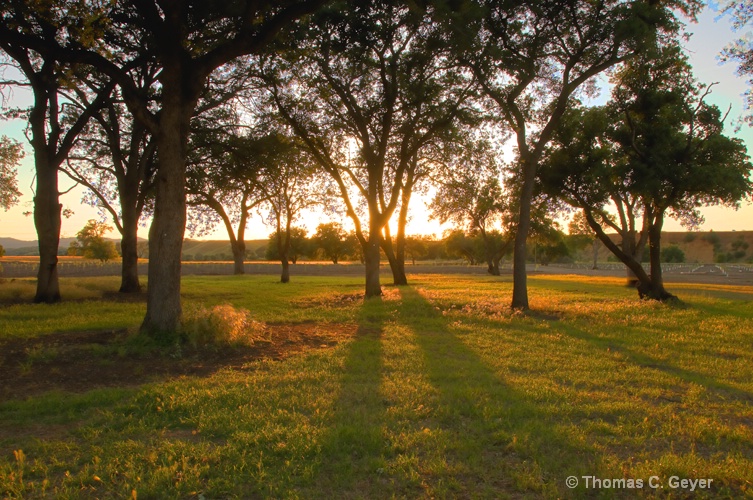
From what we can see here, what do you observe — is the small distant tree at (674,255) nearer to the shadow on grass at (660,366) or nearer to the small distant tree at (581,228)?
the small distant tree at (581,228)

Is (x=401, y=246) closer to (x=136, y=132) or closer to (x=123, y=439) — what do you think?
(x=136, y=132)

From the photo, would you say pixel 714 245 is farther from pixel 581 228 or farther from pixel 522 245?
pixel 522 245

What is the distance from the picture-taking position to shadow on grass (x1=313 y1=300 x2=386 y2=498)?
11.6ft

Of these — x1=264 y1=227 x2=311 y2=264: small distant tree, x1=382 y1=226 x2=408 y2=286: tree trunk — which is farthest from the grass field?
x1=264 y1=227 x2=311 y2=264: small distant tree

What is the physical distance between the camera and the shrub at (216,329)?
851 centimetres

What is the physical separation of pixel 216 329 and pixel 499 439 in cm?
590

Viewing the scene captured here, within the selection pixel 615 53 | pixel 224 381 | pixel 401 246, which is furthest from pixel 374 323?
pixel 401 246

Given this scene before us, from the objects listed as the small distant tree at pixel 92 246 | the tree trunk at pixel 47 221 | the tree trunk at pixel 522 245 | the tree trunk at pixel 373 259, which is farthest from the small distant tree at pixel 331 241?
the tree trunk at pixel 522 245

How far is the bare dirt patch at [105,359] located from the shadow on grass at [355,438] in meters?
1.94

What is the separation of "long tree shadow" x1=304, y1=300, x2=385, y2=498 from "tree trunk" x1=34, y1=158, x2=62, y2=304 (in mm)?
12632

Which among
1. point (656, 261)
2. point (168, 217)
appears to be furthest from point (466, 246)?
point (168, 217)

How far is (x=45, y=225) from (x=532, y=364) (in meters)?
15.2

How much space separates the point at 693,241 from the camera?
5571 inches

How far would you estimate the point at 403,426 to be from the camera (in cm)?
469
